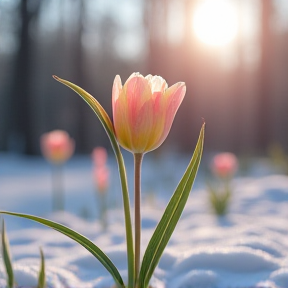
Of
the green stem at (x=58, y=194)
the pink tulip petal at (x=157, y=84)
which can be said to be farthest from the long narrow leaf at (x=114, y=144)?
the green stem at (x=58, y=194)

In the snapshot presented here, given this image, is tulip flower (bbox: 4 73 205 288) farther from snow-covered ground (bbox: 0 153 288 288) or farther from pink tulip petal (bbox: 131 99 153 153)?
snow-covered ground (bbox: 0 153 288 288)

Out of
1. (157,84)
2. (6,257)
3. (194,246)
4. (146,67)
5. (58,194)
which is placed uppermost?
(146,67)

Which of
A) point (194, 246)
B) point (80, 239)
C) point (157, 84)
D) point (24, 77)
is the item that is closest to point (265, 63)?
point (24, 77)

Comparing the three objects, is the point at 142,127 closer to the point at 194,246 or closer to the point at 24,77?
the point at 194,246

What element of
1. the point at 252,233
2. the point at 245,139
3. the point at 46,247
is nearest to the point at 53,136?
the point at 46,247

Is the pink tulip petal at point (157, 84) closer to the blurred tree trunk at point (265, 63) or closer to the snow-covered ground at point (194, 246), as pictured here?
the snow-covered ground at point (194, 246)
